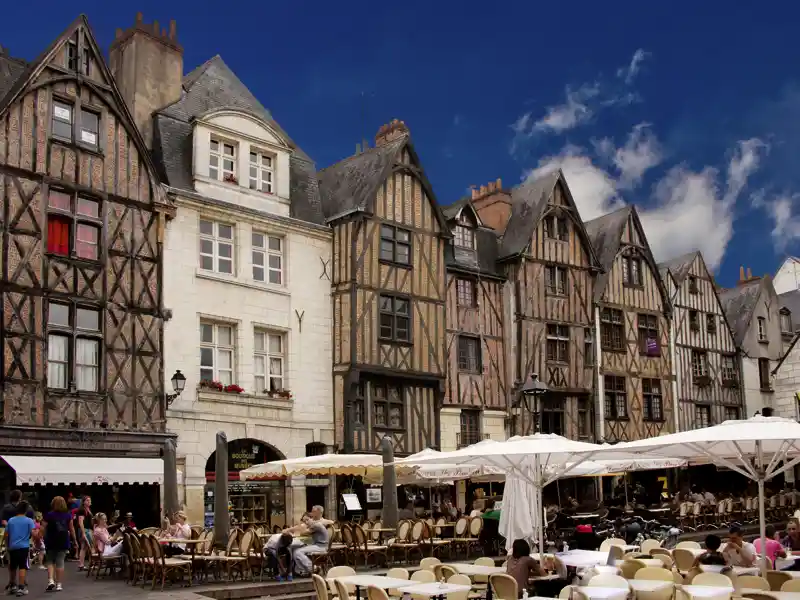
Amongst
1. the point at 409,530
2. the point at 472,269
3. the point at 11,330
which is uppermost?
the point at 472,269

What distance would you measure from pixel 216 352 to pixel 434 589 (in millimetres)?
13204

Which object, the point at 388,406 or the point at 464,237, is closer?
the point at 388,406

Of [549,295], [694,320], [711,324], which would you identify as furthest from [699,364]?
[549,295]

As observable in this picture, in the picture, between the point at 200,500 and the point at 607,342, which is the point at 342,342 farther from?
the point at 607,342

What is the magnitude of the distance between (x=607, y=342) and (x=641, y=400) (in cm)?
222

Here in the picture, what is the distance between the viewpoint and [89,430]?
18.7 m

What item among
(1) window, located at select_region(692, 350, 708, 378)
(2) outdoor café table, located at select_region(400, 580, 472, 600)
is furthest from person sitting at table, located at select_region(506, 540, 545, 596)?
(1) window, located at select_region(692, 350, 708, 378)

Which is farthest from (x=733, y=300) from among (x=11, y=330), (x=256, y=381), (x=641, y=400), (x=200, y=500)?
(x=11, y=330)

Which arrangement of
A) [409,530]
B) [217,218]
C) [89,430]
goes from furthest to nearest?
[217,218] → [89,430] → [409,530]

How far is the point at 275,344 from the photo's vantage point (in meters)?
23.0

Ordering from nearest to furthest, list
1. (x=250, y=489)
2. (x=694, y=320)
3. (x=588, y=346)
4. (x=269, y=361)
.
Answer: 1. (x=250, y=489)
2. (x=269, y=361)
3. (x=588, y=346)
4. (x=694, y=320)

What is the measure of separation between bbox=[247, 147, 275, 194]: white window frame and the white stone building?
4cm

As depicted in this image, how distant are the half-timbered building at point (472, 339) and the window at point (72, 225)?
986 centimetres

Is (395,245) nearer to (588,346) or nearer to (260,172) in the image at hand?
(260,172)
